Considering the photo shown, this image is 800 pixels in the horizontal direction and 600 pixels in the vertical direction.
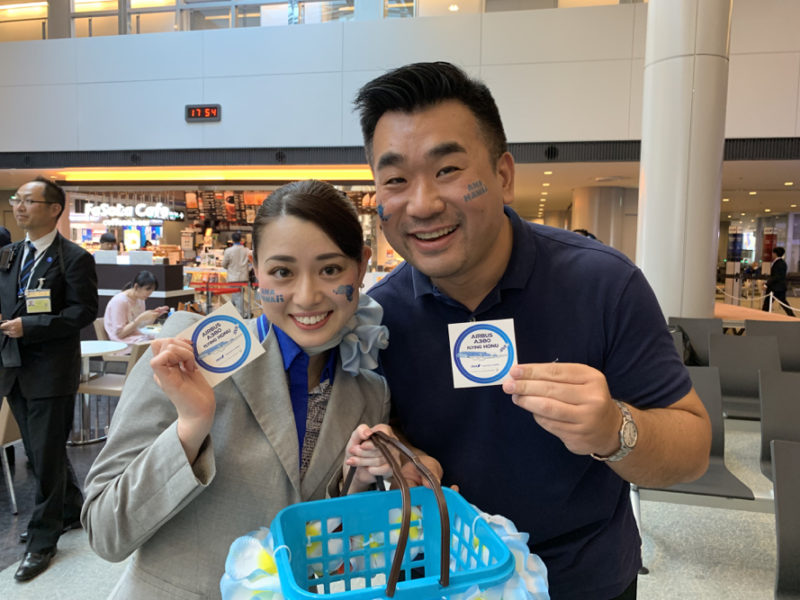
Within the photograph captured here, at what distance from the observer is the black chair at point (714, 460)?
285cm

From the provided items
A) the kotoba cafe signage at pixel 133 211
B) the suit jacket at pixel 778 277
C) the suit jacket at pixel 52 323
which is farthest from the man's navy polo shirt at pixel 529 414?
the kotoba cafe signage at pixel 133 211

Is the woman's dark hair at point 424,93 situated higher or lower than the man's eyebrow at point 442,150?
higher

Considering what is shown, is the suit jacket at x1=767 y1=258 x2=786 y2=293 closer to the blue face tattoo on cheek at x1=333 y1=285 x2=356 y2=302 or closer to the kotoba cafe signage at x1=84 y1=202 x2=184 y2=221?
the blue face tattoo on cheek at x1=333 y1=285 x2=356 y2=302

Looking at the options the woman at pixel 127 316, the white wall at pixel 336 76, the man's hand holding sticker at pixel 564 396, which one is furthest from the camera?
the white wall at pixel 336 76

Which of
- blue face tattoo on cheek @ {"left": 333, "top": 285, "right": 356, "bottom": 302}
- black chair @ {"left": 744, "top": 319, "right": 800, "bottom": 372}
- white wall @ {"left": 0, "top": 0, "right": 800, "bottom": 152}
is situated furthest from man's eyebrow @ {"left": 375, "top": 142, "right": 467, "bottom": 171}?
white wall @ {"left": 0, "top": 0, "right": 800, "bottom": 152}

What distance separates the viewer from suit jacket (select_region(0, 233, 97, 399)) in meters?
3.06

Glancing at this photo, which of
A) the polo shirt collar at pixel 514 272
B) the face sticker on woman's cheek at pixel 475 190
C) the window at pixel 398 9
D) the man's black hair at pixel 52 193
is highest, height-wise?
the window at pixel 398 9

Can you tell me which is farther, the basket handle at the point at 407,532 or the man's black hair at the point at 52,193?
the man's black hair at the point at 52,193

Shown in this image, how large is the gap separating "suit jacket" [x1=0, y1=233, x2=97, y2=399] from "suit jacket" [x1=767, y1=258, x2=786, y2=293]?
578 inches

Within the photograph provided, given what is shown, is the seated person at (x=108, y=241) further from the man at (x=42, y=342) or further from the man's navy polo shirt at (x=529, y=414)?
the man's navy polo shirt at (x=529, y=414)

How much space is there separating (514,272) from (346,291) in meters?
0.39

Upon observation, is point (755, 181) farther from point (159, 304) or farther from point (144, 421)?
point (144, 421)

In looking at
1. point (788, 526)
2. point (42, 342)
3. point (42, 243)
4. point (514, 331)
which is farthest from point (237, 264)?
point (514, 331)

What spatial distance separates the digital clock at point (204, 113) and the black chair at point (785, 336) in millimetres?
9910
